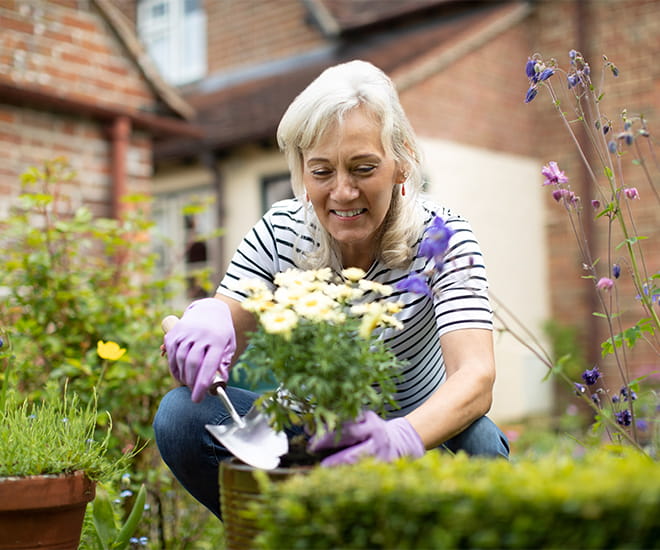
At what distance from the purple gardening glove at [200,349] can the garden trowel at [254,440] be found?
49 mm

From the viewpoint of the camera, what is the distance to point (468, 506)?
0.98 metres

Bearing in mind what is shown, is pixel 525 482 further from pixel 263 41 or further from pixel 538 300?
pixel 263 41

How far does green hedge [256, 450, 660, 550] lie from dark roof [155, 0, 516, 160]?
6515 millimetres

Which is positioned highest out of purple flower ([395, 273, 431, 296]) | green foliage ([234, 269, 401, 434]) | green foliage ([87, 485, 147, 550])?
purple flower ([395, 273, 431, 296])

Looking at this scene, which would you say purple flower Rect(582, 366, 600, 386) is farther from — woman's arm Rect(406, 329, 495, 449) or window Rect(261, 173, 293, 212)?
window Rect(261, 173, 293, 212)

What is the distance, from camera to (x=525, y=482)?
3.26 ft

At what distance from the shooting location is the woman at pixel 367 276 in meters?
1.58

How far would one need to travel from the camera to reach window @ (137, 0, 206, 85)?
34.2 ft

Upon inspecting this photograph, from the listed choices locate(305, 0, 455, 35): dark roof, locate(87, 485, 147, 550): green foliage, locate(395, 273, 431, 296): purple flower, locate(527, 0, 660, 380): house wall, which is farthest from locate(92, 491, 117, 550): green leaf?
locate(305, 0, 455, 35): dark roof

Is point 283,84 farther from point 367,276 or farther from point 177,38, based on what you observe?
point 367,276

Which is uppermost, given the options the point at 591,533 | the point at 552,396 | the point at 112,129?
the point at 112,129

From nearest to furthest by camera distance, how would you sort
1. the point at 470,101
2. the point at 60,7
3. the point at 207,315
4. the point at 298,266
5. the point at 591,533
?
the point at 591,533 → the point at 207,315 → the point at 298,266 → the point at 60,7 → the point at 470,101

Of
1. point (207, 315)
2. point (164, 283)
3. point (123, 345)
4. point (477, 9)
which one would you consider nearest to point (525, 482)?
point (207, 315)

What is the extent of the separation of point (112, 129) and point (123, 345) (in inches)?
102
